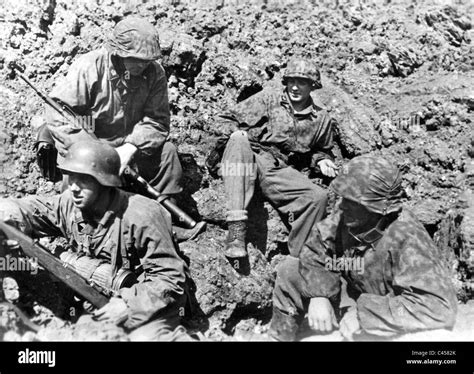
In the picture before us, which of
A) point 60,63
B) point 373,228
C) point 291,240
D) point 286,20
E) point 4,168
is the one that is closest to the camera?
point 373,228

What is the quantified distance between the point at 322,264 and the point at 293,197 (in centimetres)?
124

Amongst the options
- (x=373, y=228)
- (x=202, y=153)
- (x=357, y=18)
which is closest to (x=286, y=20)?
(x=357, y=18)

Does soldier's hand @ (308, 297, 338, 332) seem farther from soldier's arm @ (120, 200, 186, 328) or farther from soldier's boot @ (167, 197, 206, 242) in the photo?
soldier's boot @ (167, 197, 206, 242)

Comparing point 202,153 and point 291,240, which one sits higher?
point 202,153

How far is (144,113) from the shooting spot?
966 cm

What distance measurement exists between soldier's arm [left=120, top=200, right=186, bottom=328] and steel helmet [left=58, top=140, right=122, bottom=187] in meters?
0.48

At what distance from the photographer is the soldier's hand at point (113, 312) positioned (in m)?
7.99

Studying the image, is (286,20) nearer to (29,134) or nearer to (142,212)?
(29,134)

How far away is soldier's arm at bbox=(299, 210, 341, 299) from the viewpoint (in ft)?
27.8

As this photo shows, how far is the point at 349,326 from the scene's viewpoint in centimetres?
823

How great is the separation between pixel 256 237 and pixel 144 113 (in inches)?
74.3
